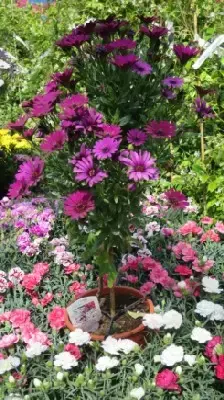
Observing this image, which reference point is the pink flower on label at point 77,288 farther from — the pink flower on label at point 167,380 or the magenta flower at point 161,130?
the magenta flower at point 161,130

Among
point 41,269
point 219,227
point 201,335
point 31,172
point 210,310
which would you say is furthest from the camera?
point 219,227

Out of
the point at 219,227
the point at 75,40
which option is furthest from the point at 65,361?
the point at 219,227

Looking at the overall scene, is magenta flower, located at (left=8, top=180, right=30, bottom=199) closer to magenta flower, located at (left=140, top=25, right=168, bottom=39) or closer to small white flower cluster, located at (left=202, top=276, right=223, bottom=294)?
magenta flower, located at (left=140, top=25, right=168, bottom=39)

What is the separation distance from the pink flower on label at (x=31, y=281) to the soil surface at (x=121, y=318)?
373 mm

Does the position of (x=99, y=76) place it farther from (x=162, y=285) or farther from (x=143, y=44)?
(x=162, y=285)

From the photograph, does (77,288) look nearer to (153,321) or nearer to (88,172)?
(153,321)

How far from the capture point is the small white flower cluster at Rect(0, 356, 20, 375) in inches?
88.0

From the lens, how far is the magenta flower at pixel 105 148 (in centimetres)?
188

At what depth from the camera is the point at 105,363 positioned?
221 centimetres

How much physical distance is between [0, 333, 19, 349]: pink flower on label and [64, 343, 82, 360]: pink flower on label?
0.21 m

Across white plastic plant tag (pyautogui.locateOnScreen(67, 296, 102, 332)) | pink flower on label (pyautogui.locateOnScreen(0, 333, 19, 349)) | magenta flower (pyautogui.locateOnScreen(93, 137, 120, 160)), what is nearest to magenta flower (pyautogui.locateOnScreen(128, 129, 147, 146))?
magenta flower (pyautogui.locateOnScreen(93, 137, 120, 160))

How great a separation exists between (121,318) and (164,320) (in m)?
0.22

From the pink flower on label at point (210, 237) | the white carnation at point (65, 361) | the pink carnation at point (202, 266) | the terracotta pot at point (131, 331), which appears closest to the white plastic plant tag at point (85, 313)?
the terracotta pot at point (131, 331)

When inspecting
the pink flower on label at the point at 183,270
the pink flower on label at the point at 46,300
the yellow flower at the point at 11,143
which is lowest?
the yellow flower at the point at 11,143
